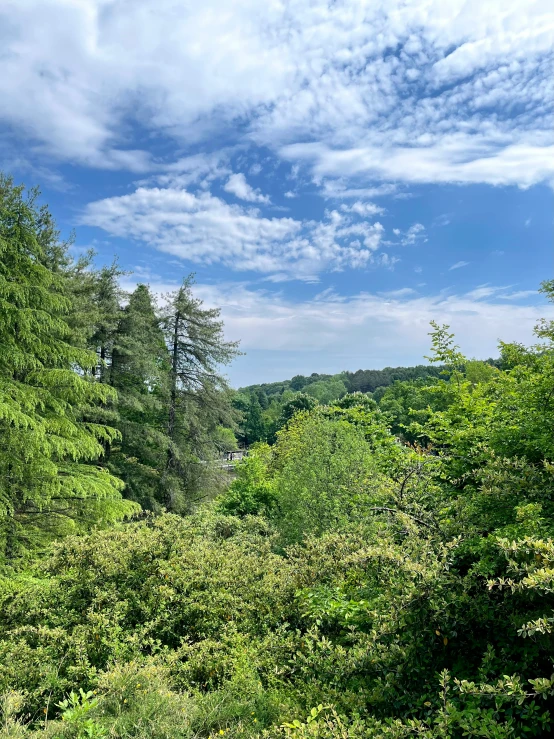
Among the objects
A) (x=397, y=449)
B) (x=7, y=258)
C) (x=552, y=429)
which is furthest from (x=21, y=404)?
(x=552, y=429)

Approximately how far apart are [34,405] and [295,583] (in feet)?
21.1

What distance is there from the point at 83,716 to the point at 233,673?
166 centimetres

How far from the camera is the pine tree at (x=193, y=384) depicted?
19797 millimetres

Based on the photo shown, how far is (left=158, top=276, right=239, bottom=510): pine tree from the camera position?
1980 cm

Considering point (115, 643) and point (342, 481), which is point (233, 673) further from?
point (342, 481)

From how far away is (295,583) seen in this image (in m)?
5.93

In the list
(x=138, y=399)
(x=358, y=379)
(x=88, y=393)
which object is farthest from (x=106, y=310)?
(x=358, y=379)

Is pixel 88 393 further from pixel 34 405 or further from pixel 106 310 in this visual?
pixel 106 310

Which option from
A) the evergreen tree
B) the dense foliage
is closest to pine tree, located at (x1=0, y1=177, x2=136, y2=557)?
the dense foliage

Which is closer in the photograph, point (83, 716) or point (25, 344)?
point (83, 716)

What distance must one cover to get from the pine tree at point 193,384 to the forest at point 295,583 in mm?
6158

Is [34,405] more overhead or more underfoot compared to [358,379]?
more underfoot

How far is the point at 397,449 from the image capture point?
276 inches

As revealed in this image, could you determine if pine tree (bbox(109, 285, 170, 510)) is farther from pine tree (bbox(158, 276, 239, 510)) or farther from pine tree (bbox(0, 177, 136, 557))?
pine tree (bbox(0, 177, 136, 557))
